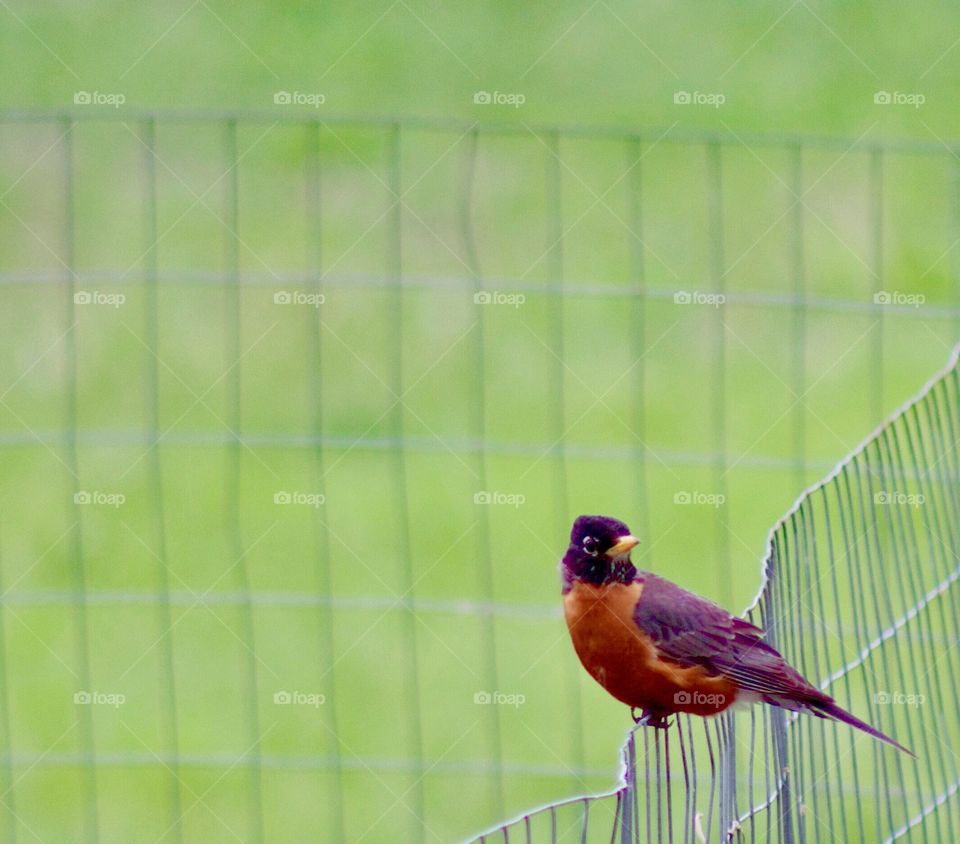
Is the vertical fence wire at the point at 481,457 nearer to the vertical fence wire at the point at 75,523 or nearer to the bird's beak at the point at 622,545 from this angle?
the vertical fence wire at the point at 75,523

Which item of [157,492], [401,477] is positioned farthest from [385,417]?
[157,492]

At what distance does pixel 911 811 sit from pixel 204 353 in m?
1.42

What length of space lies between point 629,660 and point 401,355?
1.20 m

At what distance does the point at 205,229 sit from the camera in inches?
110

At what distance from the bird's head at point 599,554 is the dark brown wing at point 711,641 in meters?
0.03

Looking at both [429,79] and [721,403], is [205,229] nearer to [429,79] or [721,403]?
[429,79]

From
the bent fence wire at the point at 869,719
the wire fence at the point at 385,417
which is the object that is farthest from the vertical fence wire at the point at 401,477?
the bent fence wire at the point at 869,719

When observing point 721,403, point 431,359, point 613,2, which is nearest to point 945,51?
point 613,2

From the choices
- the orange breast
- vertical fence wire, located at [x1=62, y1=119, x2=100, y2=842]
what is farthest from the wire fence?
the orange breast

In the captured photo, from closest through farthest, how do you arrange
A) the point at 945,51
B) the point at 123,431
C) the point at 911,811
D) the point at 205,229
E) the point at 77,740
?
the point at 911,811 < the point at 77,740 < the point at 123,431 < the point at 205,229 < the point at 945,51

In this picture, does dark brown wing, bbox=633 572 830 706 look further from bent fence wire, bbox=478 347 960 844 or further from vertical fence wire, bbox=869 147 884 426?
vertical fence wire, bbox=869 147 884 426

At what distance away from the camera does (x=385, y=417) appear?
101 inches

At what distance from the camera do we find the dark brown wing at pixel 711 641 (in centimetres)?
143

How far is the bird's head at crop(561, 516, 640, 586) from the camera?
4.98ft
